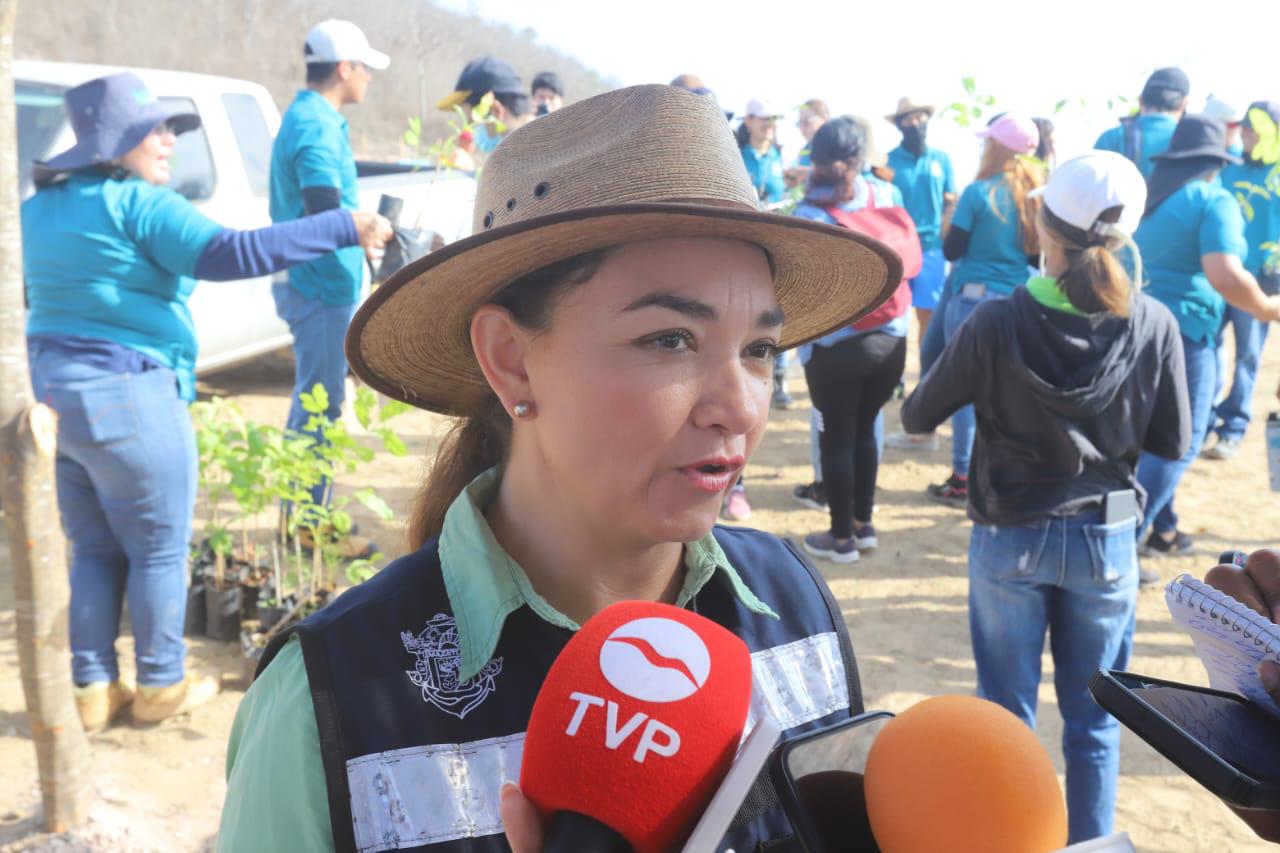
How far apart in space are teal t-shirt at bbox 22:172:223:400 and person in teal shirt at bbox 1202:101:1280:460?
5032mm

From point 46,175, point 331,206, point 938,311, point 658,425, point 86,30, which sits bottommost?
point 86,30

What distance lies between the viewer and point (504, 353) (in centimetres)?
154

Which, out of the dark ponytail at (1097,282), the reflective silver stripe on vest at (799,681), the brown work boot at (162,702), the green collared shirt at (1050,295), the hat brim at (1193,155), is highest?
the hat brim at (1193,155)

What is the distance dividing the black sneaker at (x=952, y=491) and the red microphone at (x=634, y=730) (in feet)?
20.8

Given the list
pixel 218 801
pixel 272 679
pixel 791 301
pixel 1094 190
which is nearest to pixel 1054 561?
pixel 1094 190

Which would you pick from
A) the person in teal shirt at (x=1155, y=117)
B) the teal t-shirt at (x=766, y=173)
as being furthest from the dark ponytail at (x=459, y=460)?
the teal t-shirt at (x=766, y=173)

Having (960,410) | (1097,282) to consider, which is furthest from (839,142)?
(1097,282)

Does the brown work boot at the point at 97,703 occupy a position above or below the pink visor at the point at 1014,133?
below

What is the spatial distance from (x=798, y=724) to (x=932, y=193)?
676 centimetres

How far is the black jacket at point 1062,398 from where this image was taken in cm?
323

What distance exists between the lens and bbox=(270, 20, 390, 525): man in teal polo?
525 centimetres

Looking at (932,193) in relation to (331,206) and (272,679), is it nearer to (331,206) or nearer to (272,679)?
(331,206)

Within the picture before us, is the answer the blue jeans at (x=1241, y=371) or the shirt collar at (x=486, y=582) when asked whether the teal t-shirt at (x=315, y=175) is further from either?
the blue jeans at (x=1241, y=371)

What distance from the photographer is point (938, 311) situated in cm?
669
